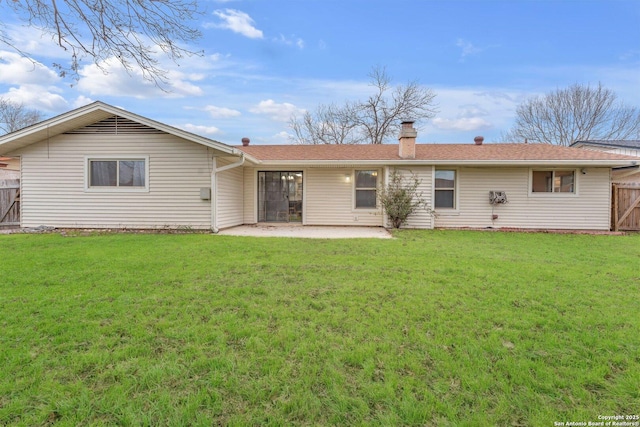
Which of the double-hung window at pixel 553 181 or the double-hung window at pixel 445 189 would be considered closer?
the double-hung window at pixel 553 181

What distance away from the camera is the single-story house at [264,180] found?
29.6 feet

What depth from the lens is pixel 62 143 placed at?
9.11 m

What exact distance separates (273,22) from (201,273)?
741cm

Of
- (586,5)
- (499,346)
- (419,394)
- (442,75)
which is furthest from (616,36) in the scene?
(419,394)

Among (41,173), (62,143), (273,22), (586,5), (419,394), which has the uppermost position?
(586,5)

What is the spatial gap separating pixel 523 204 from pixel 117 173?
41.1 ft

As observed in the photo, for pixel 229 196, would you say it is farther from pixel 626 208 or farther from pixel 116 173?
pixel 626 208

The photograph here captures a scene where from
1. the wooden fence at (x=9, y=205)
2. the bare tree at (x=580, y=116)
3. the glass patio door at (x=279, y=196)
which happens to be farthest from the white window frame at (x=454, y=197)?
the bare tree at (x=580, y=116)

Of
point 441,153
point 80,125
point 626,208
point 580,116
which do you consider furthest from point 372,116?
point 80,125

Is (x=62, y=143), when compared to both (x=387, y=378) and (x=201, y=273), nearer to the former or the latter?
(x=201, y=273)

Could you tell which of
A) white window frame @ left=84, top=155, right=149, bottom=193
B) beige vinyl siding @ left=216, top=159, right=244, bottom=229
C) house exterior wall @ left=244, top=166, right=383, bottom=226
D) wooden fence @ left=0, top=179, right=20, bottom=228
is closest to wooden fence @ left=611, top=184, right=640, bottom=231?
house exterior wall @ left=244, top=166, right=383, bottom=226

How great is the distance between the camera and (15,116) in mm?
25578

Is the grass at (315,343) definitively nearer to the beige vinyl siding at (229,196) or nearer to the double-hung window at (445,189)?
the beige vinyl siding at (229,196)

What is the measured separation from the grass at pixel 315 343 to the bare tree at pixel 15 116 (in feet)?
95.5
